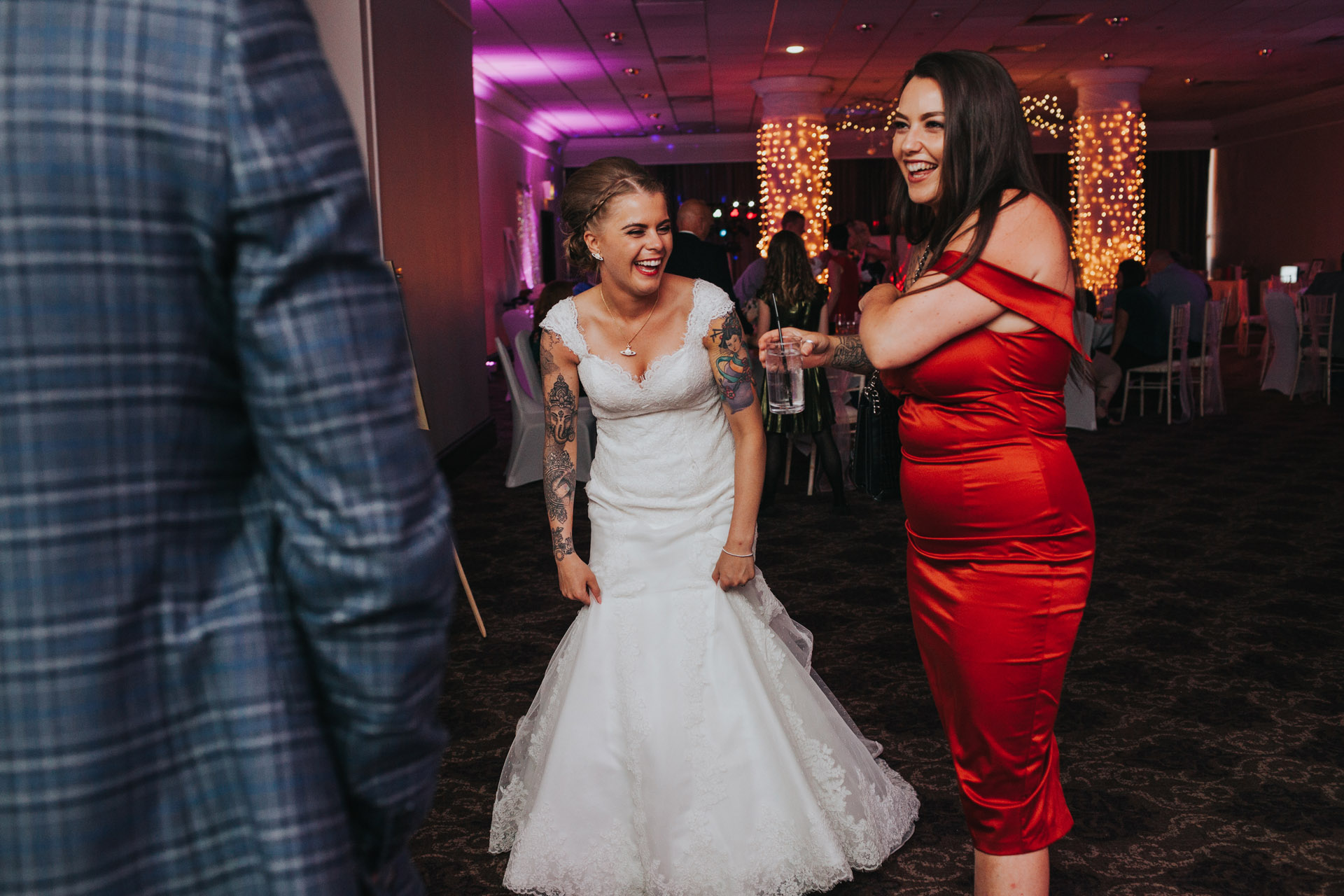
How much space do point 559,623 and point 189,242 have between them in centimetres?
360

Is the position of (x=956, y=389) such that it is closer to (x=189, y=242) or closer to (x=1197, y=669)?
(x=189, y=242)

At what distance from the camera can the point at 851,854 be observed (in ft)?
7.80

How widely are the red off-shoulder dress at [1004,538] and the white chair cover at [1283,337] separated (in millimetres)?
9621

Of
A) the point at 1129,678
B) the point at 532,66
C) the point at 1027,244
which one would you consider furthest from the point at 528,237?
the point at 1027,244

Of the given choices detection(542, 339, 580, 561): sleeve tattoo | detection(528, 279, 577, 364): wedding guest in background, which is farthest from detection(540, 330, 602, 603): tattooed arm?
detection(528, 279, 577, 364): wedding guest in background

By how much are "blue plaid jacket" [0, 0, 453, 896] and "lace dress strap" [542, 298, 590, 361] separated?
60.1 inches

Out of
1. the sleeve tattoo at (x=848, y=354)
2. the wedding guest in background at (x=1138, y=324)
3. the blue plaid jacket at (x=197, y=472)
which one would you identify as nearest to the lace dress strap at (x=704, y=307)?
the sleeve tattoo at (x=848, y=354)

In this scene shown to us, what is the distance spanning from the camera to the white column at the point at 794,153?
13617 mm

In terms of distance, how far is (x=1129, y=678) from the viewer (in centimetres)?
353

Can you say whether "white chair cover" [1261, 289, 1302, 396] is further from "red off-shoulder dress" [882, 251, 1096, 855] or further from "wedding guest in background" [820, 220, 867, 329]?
"red off-shoulder dress" [882, 251, 1096, 855]

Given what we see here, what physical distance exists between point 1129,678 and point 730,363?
2.09 m

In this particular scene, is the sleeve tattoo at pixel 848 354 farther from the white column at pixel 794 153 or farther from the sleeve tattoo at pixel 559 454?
the white column at pixel 794 153

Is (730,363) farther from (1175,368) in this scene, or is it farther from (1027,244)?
(1175,368)

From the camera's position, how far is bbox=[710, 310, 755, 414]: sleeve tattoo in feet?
7.54
